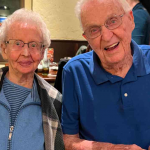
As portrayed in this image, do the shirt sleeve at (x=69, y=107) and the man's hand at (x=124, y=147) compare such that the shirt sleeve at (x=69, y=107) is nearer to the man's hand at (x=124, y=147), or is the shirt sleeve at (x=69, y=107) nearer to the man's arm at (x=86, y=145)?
the man's arm at (x=86, y=145)

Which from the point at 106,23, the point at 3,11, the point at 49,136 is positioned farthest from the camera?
the point at 3,11

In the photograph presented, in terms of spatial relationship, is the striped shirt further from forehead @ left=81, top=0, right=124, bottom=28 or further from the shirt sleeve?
forehead @ left=81, top=0, right=124, bottom=28

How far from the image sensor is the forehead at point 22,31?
136 cm

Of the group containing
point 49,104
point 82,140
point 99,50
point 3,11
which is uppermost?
point 3,11

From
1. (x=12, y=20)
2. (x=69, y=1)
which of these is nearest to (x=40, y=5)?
(x=69, y=1)

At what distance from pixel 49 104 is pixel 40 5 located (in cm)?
448

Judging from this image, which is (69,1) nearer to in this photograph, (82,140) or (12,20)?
(12,20)

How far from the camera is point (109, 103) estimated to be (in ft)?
4.21

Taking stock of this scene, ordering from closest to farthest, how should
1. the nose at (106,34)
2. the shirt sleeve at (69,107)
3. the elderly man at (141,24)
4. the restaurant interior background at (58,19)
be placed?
the nose at (106,34)
the shirt sleeve at (69,107)
the elderly man at (141,24)
the restaurant interior background at (58,19)

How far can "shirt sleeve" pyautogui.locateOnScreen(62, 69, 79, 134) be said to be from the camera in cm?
135

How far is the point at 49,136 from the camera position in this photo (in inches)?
52.9

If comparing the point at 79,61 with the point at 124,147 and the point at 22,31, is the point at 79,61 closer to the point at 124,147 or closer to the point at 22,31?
the point at 22,31

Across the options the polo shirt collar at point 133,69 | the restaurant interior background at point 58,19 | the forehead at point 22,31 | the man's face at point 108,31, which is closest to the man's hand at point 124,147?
the polo shirt collar at point 133,69

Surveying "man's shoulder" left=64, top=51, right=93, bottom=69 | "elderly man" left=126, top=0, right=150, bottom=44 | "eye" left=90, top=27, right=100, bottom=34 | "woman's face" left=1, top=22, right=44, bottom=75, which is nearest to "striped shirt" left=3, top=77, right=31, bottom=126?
"woman's face" left=1, top=22, right=44, bottom=75
